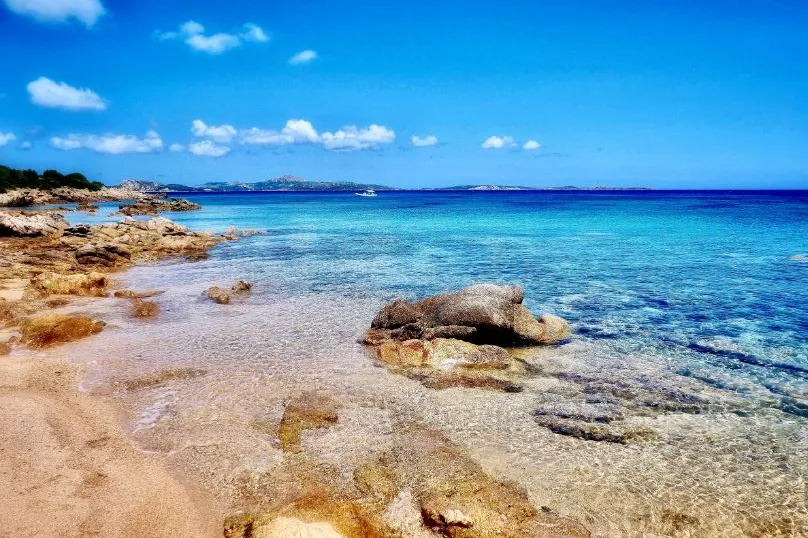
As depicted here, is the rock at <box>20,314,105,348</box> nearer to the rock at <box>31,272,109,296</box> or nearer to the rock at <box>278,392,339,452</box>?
the rock at <box>31,272,109,296</box>

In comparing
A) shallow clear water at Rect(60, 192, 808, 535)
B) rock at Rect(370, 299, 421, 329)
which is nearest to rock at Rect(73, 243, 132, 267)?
shallow clear water at Rect(60, 192, 808, 535)

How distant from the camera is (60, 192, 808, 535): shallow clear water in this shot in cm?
800

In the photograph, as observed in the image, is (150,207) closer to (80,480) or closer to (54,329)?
(54,329)

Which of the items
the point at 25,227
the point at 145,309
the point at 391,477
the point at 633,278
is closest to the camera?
the point at 391,477

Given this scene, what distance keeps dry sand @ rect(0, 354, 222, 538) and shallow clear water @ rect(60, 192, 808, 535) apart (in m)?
0.61

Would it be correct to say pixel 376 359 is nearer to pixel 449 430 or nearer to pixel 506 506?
pixel 449 430

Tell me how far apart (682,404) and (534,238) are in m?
35.0

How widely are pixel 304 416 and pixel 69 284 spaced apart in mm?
15952

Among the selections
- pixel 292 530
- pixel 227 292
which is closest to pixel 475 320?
pixel 292 530

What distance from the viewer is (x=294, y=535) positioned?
605 cm

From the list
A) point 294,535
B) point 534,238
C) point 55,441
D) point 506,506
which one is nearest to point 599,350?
point 506,506

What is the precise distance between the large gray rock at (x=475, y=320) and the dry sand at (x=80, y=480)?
796 centimetres

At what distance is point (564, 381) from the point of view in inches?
474

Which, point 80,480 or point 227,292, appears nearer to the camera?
point 80,480
